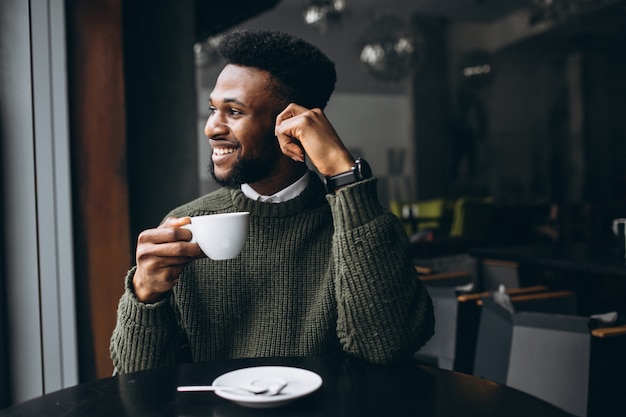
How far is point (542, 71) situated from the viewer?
8961 mm

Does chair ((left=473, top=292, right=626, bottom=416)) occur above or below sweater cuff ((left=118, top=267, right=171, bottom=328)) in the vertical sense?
below

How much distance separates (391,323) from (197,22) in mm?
2701

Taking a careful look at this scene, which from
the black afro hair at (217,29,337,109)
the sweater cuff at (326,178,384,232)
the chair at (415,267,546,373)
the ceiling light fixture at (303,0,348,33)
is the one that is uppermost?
the ceiling light fixture at (303,0,348,33)

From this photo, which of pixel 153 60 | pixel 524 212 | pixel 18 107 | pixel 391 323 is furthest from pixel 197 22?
pixel 524 212

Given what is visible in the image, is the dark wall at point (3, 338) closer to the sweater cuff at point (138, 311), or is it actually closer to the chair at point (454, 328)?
the sweater cuff at point (138, 311)

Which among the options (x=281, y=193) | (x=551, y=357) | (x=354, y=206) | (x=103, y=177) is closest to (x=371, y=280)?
(x=354, y=206)

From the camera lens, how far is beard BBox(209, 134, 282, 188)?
49.5 inches

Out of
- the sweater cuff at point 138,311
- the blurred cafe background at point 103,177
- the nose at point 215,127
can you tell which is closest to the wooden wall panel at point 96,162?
the blurred cafe background at point 103,177

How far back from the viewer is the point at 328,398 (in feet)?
2.62

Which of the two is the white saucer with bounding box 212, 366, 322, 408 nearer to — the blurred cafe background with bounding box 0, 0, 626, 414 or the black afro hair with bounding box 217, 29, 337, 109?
the black afro hair with bounding box 217, 29, 337, 109

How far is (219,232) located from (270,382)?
236 millimetres

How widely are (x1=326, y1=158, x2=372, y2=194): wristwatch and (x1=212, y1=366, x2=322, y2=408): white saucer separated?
0.38m

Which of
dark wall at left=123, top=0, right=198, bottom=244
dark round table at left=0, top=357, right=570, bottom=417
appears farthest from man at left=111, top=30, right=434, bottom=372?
dark wall at left=123, top=0, right=198, bottom=244

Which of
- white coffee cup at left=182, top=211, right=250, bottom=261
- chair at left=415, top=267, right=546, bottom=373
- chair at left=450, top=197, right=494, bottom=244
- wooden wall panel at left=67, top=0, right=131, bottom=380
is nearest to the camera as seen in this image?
white coffee cup at left=182, top=211, right=250, bottom=261
